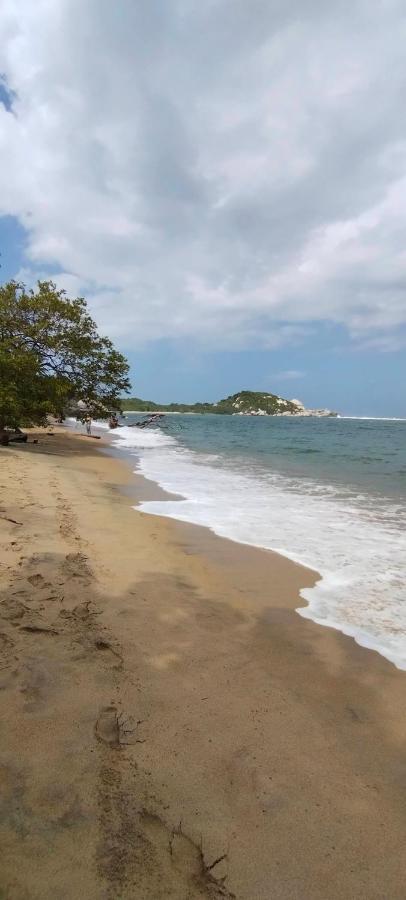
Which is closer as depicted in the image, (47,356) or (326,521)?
(326,521)

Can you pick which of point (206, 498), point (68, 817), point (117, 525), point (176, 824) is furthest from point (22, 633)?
point (206, 498)

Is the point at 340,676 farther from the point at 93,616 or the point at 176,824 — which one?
the point at 93,616

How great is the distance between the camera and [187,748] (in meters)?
2.53

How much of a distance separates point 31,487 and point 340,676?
8.06 meters

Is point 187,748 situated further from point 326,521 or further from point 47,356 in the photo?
point 47,356

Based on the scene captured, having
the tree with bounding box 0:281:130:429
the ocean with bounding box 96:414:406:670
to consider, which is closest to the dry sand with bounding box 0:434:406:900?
the ocean with bounding box 96:414:406:670

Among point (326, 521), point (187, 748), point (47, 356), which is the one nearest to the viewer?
point (187, 748)

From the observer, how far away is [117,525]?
7543 millimetres

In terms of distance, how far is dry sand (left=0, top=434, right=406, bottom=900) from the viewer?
1.86 meters

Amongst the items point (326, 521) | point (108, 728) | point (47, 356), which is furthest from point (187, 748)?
point (47, 356)

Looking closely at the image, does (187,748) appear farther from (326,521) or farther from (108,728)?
(326,521)

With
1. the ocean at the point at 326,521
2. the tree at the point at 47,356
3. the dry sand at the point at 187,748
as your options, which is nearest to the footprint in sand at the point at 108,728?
the dry sand at the point at 187,748

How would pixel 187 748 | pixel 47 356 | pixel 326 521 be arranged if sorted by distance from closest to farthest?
pixel 187 748, pixel 326 521, pixel 47 356

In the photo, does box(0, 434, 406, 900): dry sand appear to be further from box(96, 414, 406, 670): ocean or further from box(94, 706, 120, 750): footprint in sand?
box(96, 414, 406, 670): ocean
